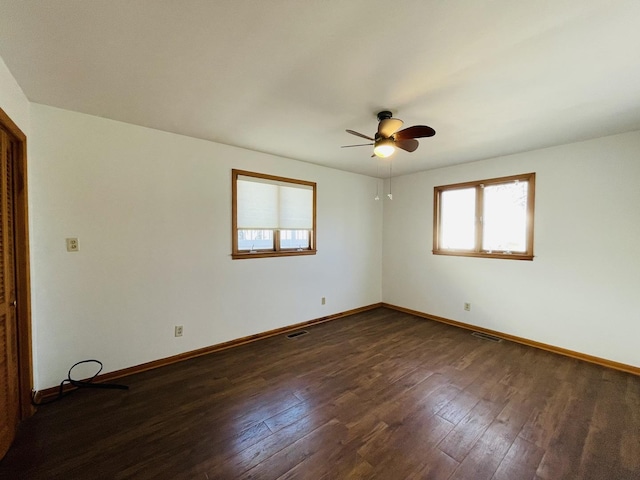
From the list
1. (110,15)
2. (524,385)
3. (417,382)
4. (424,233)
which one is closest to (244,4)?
(110,15)

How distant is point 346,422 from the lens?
6.45ft

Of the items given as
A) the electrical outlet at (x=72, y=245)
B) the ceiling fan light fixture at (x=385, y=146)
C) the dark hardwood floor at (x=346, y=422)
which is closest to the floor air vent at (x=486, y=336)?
the dark hardwood floor at (x=346, y=422)

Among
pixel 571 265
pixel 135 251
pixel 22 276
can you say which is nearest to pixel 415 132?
pixel 571 265

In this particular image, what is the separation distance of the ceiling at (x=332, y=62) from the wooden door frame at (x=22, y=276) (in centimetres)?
59

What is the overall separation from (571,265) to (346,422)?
324 cm

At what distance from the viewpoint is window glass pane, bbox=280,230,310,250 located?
12.8 feet

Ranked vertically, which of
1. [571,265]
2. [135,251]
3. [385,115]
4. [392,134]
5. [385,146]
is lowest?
[571,265]

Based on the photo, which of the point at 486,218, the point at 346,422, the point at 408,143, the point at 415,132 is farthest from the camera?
the point at 486,218

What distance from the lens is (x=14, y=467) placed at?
61.9 inches

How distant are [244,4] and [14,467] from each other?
293 cm

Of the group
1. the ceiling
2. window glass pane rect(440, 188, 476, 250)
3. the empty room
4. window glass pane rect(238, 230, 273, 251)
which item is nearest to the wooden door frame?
the empty room

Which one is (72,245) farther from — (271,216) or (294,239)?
(294,239)

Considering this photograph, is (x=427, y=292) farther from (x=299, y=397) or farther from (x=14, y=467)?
(x=14, y=467)

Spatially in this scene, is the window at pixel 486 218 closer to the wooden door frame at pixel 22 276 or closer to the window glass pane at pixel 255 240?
the window glass pane at pixel 255 240
